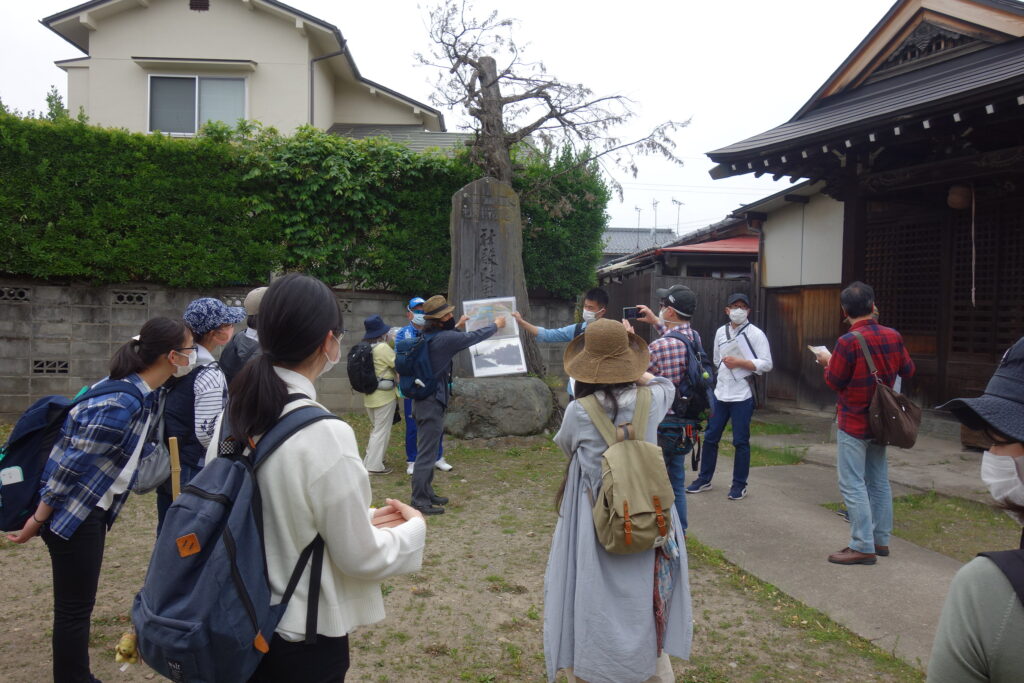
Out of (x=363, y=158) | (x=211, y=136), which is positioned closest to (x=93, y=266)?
(x=211, y=136)

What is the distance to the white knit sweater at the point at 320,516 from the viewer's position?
5.59ft

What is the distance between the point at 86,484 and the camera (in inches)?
108

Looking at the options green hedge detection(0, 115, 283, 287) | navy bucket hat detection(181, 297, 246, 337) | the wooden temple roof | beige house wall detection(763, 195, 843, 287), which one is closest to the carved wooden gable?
the wooden temple roof

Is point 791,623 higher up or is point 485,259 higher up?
point 485,259

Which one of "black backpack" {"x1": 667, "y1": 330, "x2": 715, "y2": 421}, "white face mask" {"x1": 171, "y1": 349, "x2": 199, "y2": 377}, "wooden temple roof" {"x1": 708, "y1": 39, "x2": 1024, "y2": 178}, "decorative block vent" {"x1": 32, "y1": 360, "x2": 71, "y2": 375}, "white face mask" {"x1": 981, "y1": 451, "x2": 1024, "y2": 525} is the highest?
"wooden temple roof" {"x1": 708, "y1": 39, "x2": 1024, "y2": 178}

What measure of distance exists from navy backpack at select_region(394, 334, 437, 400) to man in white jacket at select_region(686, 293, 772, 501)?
259 centimetres

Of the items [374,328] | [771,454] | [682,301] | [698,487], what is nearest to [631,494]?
[682,301]

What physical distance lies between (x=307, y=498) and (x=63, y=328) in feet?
30.8

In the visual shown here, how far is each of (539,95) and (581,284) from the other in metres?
3.01

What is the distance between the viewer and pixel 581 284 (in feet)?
36.9

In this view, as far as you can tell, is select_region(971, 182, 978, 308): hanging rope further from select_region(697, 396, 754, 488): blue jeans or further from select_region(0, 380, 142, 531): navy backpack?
select_region(0, 380, 142, 531): navy backpack

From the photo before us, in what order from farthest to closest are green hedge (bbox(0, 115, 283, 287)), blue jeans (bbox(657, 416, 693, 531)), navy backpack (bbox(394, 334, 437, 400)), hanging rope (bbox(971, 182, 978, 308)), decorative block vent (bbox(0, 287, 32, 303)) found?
decorative block vent (bbox(0, 287, 32, 303)) < green hedge (bbox(0, 115, 283, 287)) < hanging rope (bbox(971, 182, 978, 308)) < navy backpack (bbox(394, 334, 437, 400)) < blue jeans (bbox(657, 416, 693, 531))

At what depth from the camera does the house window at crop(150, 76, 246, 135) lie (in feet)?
46.6

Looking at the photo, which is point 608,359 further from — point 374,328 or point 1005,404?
point 374,328
